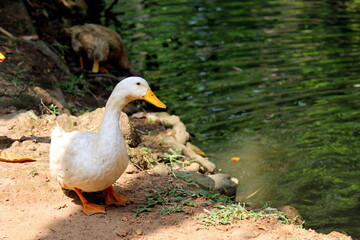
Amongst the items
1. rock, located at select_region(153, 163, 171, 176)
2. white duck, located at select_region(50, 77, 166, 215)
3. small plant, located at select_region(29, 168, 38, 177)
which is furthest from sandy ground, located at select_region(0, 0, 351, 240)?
Result: white duck, located at select_region(50, 77, 166, 215)

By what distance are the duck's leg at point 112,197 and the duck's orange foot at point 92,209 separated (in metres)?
0.11

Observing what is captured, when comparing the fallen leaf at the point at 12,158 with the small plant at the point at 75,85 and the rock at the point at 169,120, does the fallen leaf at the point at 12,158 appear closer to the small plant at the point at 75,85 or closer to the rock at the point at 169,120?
the small plant at the point at 75,85

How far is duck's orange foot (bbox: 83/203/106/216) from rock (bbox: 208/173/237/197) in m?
1.82

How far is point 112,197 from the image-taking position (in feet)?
15.9

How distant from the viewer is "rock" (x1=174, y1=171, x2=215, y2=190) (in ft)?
18.7

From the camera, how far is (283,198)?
6695 mm

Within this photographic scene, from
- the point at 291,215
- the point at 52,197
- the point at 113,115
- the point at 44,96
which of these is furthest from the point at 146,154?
the point at 44,96

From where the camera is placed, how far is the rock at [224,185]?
6.25 m

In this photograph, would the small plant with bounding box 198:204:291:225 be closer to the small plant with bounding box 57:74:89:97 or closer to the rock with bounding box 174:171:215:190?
the rock with bounding box 174:171:215:190

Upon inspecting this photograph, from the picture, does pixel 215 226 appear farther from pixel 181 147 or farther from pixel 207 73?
pixel 207 73

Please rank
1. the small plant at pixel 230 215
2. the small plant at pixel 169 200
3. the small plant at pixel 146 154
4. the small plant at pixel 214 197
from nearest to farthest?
the small plant at pixel 230 215 → the small plant at pixel 169 200 → the small plant at pixel 214 197 → the small plant at pixel 146 154

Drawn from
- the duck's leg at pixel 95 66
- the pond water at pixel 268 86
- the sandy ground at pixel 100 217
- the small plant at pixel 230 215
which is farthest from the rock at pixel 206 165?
the duck's leg at pixel 95 66

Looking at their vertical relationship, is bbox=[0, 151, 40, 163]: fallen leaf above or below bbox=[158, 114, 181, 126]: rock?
above

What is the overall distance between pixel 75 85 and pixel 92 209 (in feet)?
13.0
